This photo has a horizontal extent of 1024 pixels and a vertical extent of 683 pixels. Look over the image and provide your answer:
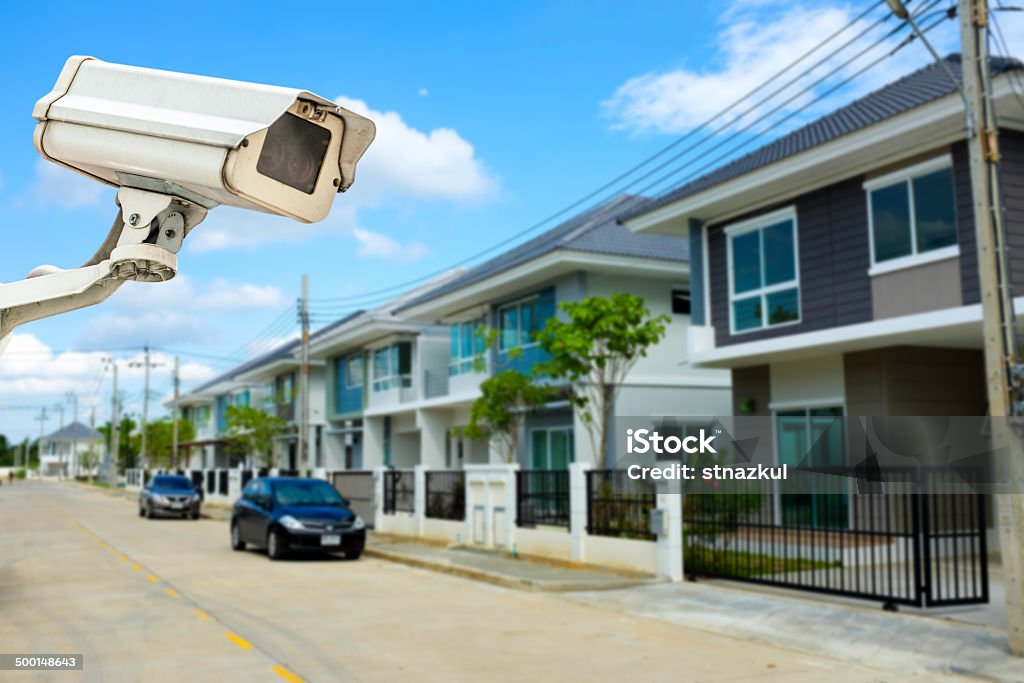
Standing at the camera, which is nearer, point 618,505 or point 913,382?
point 618,505

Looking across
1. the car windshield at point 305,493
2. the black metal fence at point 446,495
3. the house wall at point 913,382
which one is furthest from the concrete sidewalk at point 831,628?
the black metal fence at point 446,495

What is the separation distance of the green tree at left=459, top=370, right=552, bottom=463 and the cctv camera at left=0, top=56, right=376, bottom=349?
19542mm

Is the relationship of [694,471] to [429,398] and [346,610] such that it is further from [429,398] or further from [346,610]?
[429,398]

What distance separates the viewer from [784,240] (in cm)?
1902

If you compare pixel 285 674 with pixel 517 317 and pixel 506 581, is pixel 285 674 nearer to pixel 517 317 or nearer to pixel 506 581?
pixel 506 581

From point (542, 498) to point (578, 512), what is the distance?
149cm

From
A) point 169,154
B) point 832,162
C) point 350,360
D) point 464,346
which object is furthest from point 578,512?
point 350,360

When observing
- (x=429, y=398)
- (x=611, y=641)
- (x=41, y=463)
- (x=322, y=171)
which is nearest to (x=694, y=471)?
(x=611, y=641)

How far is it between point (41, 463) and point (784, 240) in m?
154

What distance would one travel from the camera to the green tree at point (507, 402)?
23.2 meters

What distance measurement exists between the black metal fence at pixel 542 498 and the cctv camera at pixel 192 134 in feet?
45.1

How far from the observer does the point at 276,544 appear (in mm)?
18234

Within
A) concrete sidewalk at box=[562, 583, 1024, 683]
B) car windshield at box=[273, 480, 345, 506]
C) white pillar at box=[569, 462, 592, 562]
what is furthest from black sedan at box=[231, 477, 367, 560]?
concrete sidewalk at box=[562, 583, 1024, 683]

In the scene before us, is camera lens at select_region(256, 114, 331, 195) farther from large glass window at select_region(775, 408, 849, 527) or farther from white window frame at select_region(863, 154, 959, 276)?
white window frame at select_region(863, 154, 959, 276)
